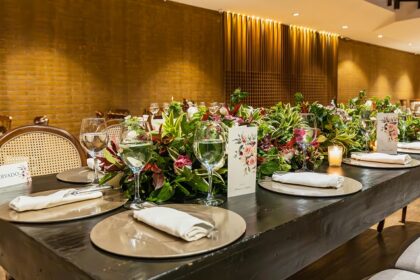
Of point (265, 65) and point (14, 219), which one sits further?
point (265, 65)

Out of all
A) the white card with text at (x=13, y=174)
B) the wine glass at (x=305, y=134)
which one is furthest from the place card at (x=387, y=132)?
the white card with text at (x=13, y=174)

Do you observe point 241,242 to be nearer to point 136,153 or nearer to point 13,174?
point 136,153

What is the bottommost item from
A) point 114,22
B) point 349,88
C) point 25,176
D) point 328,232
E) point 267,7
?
point 328,232

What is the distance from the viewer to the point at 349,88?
11070mm

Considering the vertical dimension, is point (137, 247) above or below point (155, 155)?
below

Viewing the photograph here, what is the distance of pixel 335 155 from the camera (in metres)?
1.55

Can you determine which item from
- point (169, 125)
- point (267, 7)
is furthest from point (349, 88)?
point (169, 125)

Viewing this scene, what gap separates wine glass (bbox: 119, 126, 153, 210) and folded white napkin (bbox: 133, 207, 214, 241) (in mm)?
145

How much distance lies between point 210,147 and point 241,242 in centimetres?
30

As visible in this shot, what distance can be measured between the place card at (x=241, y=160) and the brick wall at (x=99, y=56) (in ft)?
14.5

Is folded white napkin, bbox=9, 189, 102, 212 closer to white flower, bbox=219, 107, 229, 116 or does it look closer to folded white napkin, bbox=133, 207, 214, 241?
folded white napkin, bbox=133, 207, 214, 241

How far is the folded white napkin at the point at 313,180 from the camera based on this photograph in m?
1.13

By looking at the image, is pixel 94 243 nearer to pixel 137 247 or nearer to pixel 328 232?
pixel 137 247

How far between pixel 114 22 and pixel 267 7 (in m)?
2.82
